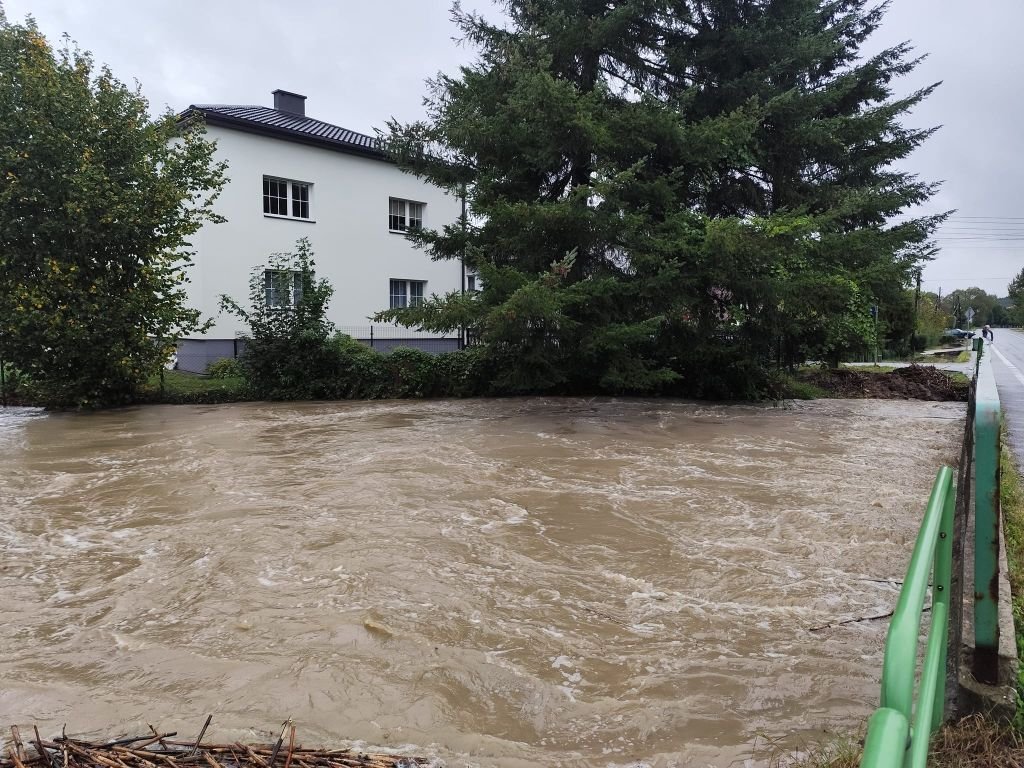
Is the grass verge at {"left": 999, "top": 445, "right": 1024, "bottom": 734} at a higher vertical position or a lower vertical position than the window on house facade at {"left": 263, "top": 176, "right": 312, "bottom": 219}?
lower

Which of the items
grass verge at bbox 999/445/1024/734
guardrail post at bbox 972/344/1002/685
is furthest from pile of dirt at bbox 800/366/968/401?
guardrail post at bbox 972/344/1002/685

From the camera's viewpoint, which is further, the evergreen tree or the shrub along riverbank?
the evergreen tree

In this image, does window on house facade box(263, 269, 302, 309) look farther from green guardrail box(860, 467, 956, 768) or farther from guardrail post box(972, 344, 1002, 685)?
green guardrail box(860, 467, 956, 768)

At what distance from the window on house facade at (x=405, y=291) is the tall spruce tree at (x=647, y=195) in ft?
29.3

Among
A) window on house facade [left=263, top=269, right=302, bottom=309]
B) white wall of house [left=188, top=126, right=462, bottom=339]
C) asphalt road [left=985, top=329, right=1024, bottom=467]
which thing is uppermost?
white wall of house [left=188, top=126, right=462, bottom=339]

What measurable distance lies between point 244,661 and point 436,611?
42.2 inches

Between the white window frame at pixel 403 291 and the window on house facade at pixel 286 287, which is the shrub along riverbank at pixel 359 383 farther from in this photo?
the white window frame at pixel 403 291

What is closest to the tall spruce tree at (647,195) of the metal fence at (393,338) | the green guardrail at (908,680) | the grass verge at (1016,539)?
the grass verge at (1016,539)

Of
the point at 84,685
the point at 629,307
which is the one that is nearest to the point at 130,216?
the point at 629,307

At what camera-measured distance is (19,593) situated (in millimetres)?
4449

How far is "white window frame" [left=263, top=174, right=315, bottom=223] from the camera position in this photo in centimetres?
2083

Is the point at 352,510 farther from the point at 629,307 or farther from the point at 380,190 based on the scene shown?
the point at 380,190

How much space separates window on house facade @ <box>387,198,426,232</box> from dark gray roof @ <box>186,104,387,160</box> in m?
1.66

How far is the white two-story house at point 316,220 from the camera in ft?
64.5
